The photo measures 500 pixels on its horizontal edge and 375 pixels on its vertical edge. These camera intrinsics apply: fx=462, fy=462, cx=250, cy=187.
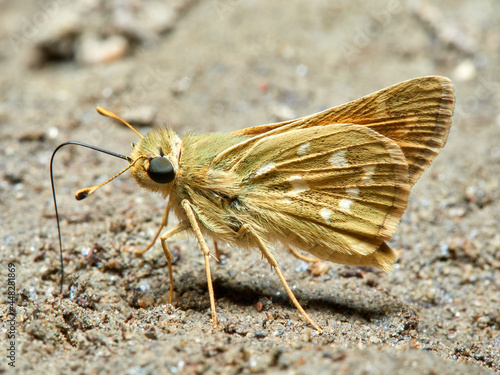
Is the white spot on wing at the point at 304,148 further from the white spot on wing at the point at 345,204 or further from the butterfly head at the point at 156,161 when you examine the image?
the butterfly head at the point at 156,161

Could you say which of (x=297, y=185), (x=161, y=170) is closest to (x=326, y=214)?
(x=297, y=185)

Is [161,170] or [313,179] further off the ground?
[313,179]

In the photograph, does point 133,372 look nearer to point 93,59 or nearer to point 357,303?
point 357,303

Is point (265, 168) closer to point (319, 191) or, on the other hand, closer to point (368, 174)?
point (319, 191)

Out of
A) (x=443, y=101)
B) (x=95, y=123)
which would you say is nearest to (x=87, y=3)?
(x=95, y=123)

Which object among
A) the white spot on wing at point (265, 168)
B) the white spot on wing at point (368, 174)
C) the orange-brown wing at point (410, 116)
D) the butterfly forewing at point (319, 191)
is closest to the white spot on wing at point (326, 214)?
the butterfly forewing at point (319, 191)

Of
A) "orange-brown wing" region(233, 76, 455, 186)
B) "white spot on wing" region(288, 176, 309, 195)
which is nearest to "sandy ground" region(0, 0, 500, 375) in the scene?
"white spot on wing" region(288, 176, 309, 195)
